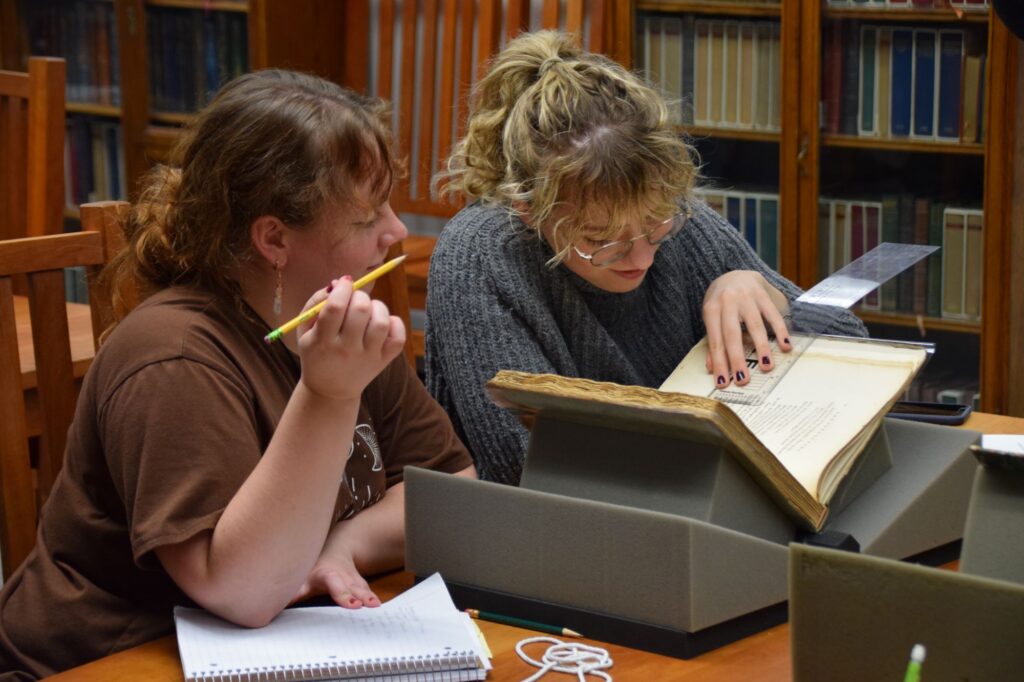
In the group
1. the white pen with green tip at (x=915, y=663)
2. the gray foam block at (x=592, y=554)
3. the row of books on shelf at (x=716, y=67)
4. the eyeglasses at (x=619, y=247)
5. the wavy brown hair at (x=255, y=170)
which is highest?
the row of books on shelf at (x=716, y=67)

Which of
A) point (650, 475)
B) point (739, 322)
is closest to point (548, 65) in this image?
point (739, 322)

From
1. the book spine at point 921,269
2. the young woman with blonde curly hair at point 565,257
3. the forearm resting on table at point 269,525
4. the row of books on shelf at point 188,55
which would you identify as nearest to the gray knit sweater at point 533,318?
the young woman with blonde curly hair at point 565,257

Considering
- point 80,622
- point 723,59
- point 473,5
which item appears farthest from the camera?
point 473,5

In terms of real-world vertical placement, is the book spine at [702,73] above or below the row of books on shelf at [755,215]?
above

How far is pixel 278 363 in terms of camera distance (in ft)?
4.17

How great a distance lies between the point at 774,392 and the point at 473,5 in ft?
8.31

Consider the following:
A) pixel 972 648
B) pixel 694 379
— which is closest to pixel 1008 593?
pixel 972 648

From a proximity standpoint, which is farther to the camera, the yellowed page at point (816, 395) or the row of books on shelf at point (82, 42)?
the row of books on shelf at point (82, 42)

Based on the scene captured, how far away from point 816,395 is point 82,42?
3.68 m

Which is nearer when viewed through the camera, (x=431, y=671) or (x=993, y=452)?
(x=993, y=452)

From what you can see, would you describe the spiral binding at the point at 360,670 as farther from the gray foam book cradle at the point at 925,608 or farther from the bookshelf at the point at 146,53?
the bookshelf at the point at 146,53

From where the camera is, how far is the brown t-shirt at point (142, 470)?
43.6 inches

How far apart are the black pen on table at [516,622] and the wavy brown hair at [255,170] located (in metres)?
0.39

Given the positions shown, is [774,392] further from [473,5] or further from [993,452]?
[473,5]
